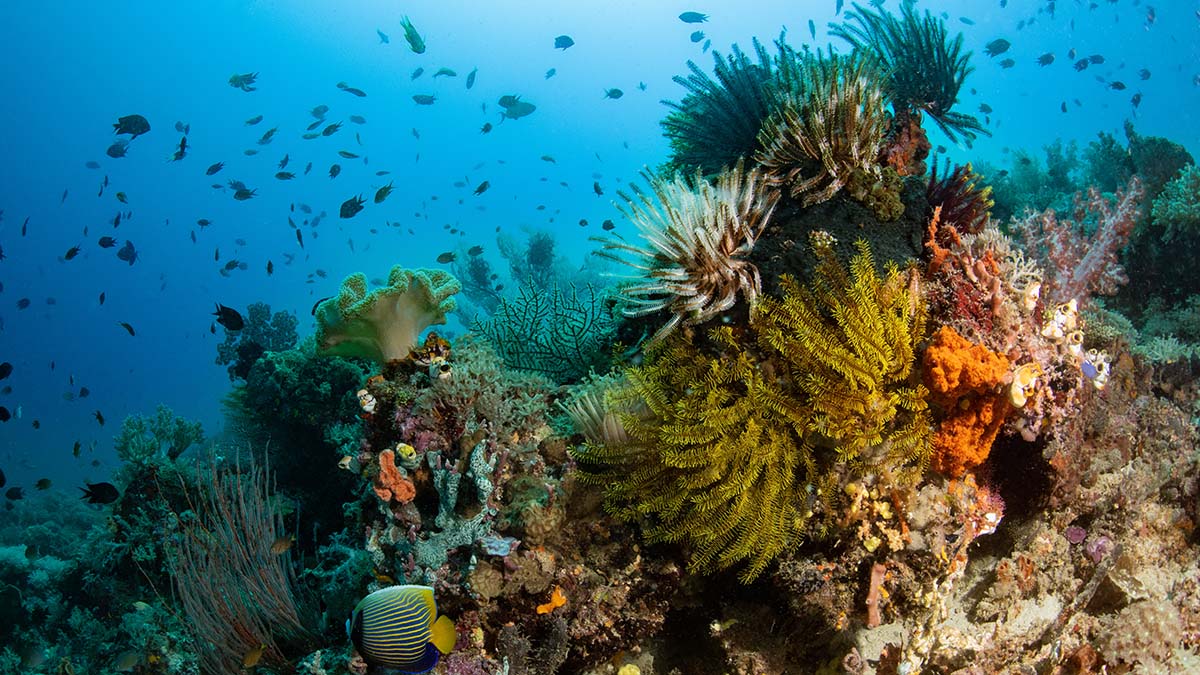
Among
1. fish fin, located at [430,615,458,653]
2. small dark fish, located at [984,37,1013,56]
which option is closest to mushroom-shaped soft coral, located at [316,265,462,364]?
fish fin, located at [430,615,458,653]

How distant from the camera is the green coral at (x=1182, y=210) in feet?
26.2

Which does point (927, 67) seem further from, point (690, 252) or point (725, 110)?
point (690, 252)

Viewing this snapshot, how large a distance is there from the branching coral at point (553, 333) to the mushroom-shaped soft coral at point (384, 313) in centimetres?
109

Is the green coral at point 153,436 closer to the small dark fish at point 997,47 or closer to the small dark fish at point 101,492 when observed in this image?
the small dark fish at point 101,492

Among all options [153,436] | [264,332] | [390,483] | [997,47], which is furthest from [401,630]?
[997,47]

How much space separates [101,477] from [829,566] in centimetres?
4422

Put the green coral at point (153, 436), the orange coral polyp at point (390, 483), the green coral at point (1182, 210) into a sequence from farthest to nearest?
the green coral at point (153, 436), the green coral at point (1182, 210), the orange coral polyp at point (390, 483)

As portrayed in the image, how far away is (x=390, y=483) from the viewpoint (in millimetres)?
3623

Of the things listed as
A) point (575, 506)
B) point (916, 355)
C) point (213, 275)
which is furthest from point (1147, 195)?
point (213, 275)

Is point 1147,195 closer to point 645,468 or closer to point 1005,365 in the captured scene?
point 1005,365

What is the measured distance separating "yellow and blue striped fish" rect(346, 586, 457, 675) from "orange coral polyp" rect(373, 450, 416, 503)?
2.64 ft

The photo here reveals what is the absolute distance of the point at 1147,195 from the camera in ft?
33.9

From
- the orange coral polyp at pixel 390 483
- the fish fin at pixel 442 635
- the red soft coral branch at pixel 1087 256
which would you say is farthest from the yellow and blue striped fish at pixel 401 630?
the red soft coral branch at pixel 1087 256

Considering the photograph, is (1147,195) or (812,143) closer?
(812,143)
